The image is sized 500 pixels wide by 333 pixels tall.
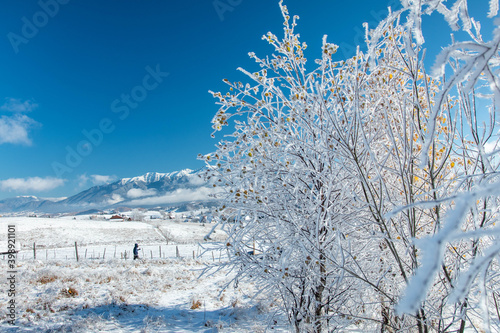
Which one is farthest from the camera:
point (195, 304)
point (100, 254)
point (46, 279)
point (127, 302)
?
point (100, 254)

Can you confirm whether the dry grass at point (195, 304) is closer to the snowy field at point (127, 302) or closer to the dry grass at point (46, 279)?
the snowy field at point (127, 302)

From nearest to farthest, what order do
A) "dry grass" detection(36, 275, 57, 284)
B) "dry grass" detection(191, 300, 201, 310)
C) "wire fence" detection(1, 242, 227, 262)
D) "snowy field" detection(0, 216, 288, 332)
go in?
"snowy field" detection(0, 216, 288, 332) < "dry grass" detection(191, 300, 201, 310) < "dry grass" detection(36, 275, 57, 284) < "wire fence" detection(1, 242, 227, 262)

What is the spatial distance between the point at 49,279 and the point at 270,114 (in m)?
14.1

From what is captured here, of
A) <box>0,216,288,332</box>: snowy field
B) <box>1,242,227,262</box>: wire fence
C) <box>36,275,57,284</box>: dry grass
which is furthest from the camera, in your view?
<box>1,242,227,262</box>: wire fence

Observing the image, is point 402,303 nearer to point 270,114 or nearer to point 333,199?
point 333,199

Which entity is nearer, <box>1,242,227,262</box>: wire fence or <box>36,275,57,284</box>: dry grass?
<box>36,275,57,284</box>: dry grass

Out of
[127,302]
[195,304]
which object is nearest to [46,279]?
[127,302]

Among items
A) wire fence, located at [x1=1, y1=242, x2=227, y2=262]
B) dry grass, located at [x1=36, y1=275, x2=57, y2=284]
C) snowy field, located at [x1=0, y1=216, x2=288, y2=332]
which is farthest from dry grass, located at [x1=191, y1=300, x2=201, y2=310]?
wire fence, located at [x1=1, y1=242, x2=227, y2=262]

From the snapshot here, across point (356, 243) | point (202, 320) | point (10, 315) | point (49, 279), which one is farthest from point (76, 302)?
point (356, 243)

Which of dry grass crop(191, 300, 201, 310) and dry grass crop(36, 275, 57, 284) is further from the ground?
dry grass crop(36, 275, 57, 284)

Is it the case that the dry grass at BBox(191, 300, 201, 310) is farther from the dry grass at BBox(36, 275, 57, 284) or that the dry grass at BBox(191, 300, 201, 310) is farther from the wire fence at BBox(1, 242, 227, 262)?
Answer: the wire fence at BBox(1, 242, 227, 262)

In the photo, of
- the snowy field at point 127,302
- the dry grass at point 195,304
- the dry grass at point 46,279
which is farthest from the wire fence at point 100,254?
the dry grass at point 46,279

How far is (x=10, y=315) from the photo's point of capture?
8508 mm

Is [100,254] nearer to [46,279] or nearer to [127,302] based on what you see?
[46,279]
